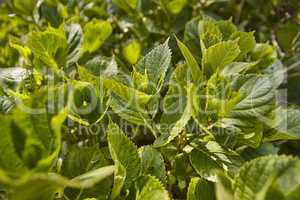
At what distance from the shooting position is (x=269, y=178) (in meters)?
0.60

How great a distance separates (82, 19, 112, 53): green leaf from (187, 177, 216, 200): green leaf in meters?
0.56

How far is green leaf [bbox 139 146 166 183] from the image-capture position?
0.83 metres

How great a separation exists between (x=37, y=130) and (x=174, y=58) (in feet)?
2.65

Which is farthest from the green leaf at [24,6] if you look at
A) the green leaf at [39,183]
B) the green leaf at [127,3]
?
the green leaf at [39,183]

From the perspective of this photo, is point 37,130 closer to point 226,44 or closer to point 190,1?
point 226,44

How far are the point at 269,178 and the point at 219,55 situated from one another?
340mm

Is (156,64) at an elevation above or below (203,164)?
above

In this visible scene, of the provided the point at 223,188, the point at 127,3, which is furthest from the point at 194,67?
the point at 127,3

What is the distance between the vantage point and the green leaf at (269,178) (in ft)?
1.96

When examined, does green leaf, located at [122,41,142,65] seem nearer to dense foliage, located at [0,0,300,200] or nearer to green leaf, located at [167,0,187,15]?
dense foliage, located at [0,0,300,200]

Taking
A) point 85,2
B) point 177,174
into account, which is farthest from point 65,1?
point 177,174

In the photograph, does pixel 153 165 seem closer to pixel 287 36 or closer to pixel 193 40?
pixel 193 40

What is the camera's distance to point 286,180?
606 mm

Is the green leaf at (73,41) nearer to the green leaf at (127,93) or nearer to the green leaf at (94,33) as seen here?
the green leaf at (94,33)
